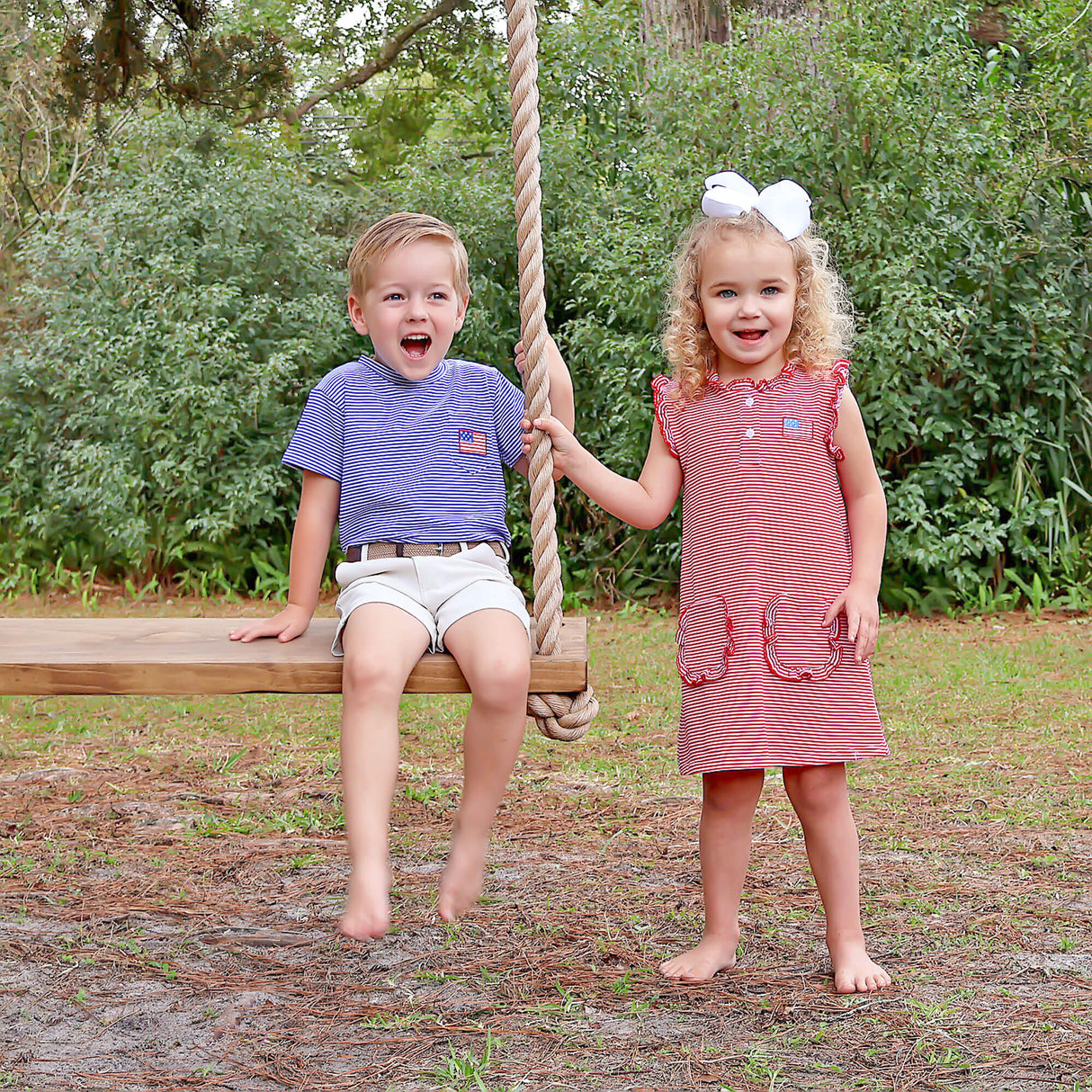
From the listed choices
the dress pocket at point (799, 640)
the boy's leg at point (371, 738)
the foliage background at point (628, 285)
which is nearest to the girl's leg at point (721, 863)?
the dress pocket at point (799, 640)

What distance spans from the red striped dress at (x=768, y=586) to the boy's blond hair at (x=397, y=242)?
1.87 ft

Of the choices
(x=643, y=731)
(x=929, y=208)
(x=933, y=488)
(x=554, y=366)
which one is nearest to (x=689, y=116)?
(x=929, y=208)

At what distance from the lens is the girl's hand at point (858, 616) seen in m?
2.32

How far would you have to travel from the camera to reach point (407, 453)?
2.61 m

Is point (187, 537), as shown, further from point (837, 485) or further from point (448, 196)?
point (837, 485)

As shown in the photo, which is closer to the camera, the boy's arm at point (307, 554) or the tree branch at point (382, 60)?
the boy's arm at point (307, 554)

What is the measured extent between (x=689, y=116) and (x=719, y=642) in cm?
557

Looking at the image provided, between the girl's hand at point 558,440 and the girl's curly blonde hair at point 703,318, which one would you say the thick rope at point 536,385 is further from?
the girl's curly blonde hair at point 703,318

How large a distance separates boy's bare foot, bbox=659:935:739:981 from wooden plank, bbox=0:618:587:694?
610mm

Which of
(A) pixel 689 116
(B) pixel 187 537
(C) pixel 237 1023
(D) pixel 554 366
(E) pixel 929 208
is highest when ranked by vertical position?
(A) pixel 689 116

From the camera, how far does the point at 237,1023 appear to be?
7.68 feet

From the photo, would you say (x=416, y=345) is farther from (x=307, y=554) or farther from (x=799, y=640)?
(x=799, y=640)

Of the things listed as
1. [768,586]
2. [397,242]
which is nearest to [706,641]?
[768,586]

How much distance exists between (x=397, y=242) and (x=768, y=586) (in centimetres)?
98
